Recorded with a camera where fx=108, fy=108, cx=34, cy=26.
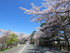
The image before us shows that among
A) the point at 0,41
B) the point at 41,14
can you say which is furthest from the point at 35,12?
the point at 0,41

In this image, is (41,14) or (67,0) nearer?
(67,0)

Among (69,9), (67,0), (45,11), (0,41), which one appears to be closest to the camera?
(67,0)

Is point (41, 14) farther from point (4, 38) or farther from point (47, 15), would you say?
point (4, 38)

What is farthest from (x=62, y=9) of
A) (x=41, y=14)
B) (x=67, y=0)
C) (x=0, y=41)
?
(x=0, y=41)

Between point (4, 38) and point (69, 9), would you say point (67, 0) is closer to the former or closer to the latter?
point (69, 9)

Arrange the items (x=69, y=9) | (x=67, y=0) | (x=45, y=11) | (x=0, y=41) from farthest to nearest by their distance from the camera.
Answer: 1. (x=0, y=41)
2. (x=45, y=11)
3. (x=69, y=9)
4. (x=67, y=0)

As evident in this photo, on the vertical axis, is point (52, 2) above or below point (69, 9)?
above

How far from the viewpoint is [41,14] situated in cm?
508

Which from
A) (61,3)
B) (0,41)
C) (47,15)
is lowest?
(0,41)

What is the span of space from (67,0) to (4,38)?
2568 centimetres

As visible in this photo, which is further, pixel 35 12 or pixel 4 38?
pixel 4 38

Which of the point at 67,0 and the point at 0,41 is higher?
the point at 67,0

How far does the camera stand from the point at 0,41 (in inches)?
1077

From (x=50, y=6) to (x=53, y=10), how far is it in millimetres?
284
